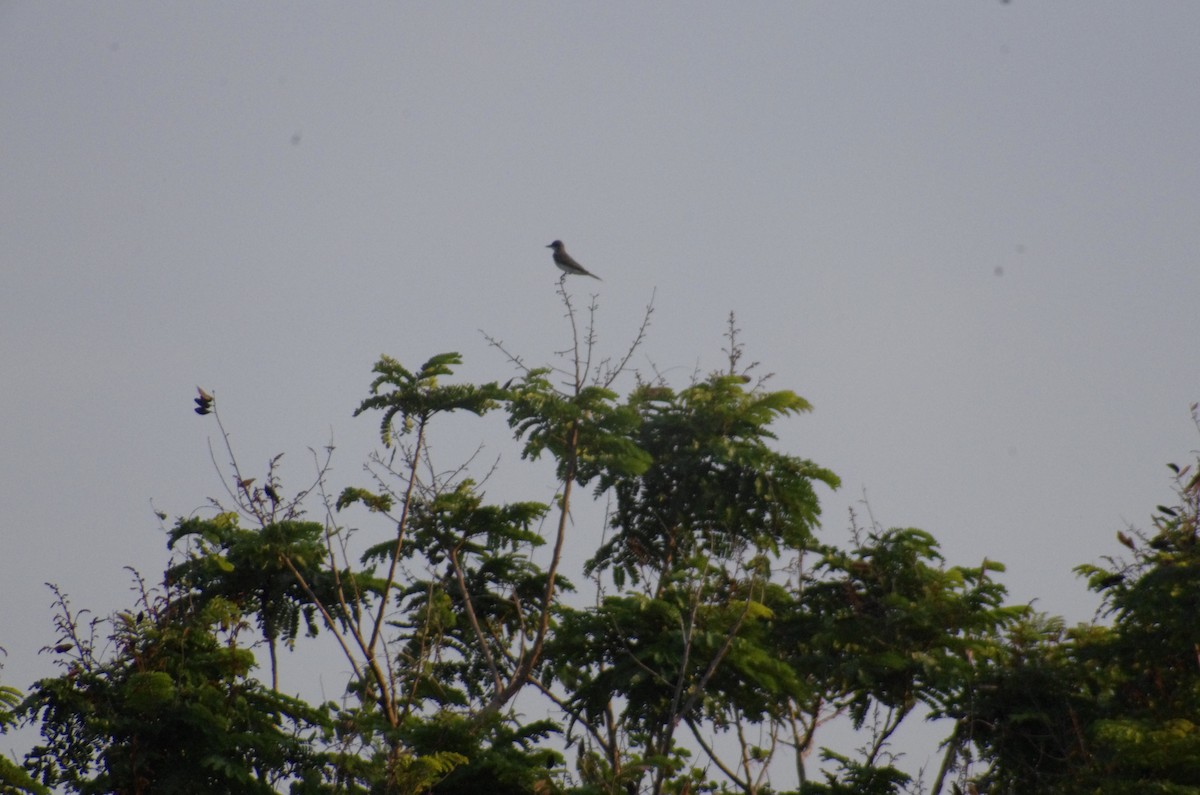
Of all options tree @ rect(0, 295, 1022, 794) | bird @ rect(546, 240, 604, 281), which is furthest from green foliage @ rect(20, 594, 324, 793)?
bird @ rect(546, 240, 604, 281)

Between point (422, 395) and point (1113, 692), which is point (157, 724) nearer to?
point (422, 395)

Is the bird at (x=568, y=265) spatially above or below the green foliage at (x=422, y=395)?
above

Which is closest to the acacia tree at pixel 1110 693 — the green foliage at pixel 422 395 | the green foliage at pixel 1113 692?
the green foliage at pixel 1113 692

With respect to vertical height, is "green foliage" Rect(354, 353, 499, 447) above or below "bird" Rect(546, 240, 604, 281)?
below

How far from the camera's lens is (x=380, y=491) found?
13336mm

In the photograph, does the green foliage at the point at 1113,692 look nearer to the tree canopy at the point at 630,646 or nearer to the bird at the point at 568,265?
the tree canopy at the point at 630,646

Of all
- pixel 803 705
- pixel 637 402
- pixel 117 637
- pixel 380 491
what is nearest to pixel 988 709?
pixel 803 705

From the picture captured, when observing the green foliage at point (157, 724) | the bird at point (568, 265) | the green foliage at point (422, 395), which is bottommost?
the green foliage at point (157, 724)

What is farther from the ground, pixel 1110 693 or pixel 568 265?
pixel 568 265

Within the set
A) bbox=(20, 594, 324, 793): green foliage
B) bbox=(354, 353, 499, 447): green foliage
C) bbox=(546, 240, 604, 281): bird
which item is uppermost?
bbox=(546, 240, 604, 281): bird

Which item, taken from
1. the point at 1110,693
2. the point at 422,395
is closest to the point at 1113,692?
the point at 1110,693

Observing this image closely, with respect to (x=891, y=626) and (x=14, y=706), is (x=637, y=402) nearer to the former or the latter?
(x=891, y=626)

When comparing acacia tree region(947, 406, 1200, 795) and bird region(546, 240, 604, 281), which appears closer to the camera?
acacia tree region(947, 406, 1200, 795)

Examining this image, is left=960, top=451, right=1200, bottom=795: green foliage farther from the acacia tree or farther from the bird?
the bird
